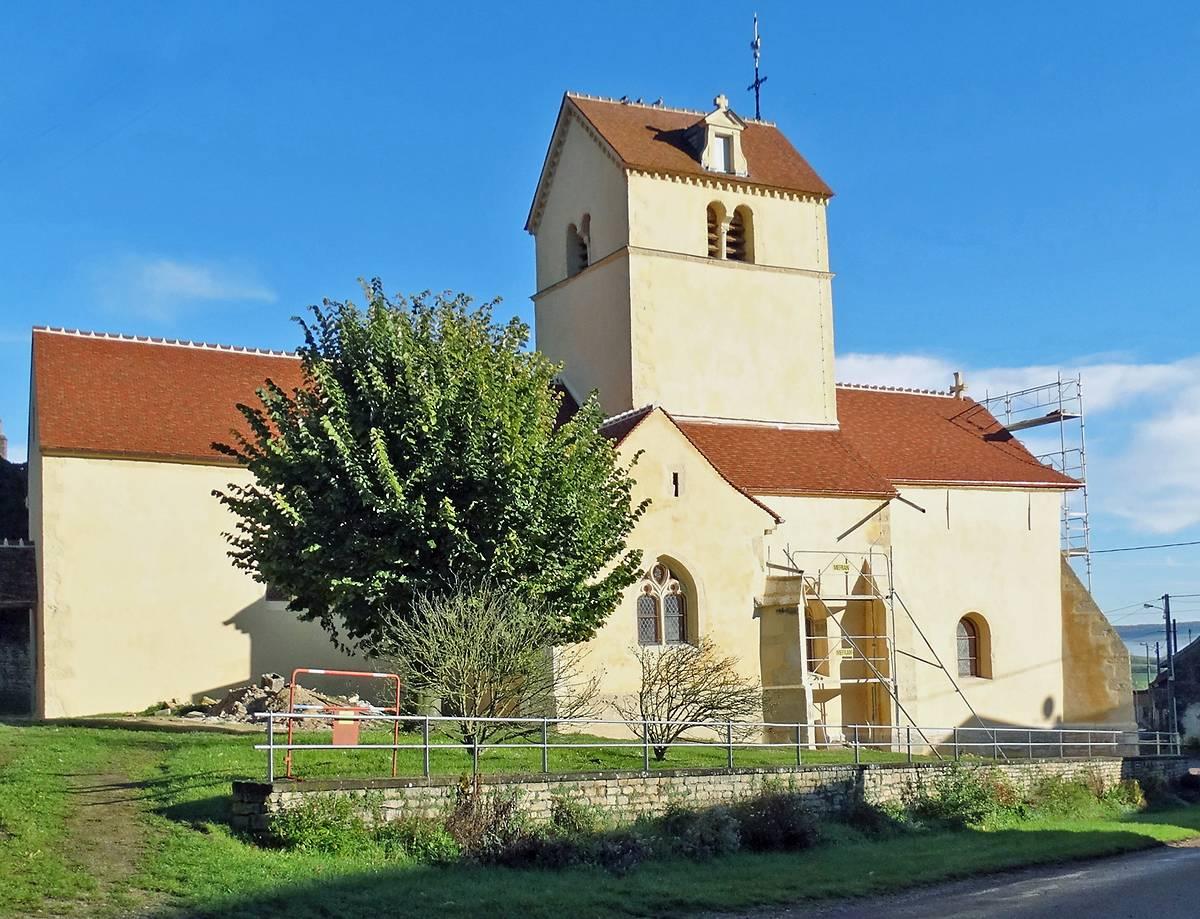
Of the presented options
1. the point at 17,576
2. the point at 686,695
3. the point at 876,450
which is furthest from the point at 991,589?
the point at 17,576

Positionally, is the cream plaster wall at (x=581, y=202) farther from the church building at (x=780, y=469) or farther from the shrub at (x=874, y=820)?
the shrub at (x=874, y=820)

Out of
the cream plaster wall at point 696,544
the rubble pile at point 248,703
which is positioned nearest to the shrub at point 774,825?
the rubble pile at point 248,703

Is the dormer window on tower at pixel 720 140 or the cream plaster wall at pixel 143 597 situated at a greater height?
the dormer window on tower at pixel 720 140

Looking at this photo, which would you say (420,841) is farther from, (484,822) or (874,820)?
(874,820)

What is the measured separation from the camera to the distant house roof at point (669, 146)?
115ft

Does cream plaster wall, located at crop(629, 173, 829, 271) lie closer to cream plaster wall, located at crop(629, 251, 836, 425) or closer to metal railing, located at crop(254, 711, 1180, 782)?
cream plaster wall, located at crop(629, 251, 836, 425)

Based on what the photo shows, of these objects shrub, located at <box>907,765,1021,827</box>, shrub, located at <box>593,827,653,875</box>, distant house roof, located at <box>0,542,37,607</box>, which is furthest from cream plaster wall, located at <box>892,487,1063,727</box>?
distant house roof, located at <box>0,542,37,607</box>

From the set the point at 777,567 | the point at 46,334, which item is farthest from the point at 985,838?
the point at 46,334

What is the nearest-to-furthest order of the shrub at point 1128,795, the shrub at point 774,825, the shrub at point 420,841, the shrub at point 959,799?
the shrub at point 420,841 → the shrub at point 774,825 → the shrub at point 959,799 → the shrub at point 1128,795

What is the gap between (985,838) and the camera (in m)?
23.0

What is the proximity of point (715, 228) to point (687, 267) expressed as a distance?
1.74 meters

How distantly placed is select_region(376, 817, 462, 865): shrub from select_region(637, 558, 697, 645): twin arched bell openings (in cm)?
1304

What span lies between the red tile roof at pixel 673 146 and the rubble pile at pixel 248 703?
50.9 ft

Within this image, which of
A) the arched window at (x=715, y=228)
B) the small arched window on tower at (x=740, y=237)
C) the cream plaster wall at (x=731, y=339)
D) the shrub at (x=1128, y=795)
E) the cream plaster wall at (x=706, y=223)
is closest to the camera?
the shrub at (x=1128, y=795)
